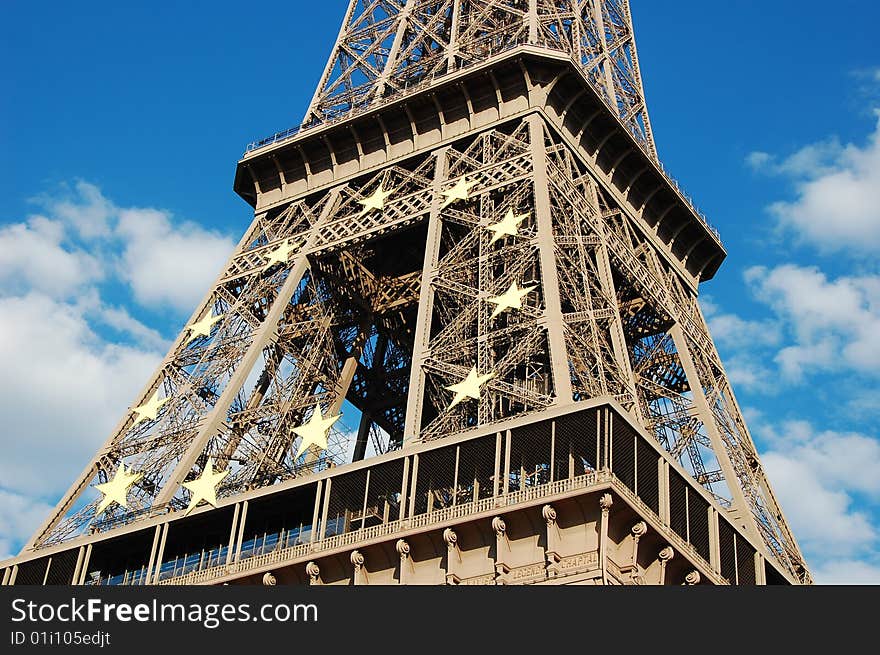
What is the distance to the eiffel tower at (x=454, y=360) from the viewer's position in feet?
110

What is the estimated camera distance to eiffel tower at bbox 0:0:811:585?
110 ft

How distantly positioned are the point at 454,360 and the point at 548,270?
3954mm

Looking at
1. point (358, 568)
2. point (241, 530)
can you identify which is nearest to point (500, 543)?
point (358, 568)

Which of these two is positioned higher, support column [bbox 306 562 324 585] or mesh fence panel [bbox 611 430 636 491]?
mesh fence panel [bbox 611 430 636 491]

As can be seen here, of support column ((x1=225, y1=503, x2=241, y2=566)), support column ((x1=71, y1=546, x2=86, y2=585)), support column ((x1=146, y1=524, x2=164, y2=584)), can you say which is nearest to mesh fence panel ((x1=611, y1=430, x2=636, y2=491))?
support column ((x1=225, y1=503, x2=241, y2=566))

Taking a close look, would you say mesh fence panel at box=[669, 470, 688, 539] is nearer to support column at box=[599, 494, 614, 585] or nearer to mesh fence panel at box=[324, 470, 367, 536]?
support column at box=[599, 494, 614, 585]

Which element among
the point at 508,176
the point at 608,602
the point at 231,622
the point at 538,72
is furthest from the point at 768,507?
the point at 231,622

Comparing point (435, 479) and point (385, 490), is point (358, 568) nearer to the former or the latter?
point (385, 490)

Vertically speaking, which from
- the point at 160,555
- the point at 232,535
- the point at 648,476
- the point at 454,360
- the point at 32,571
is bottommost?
the point at 32,571

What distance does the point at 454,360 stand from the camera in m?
40.1

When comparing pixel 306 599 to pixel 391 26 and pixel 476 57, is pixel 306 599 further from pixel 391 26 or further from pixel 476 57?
pixel 391 26

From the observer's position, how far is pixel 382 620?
26453 mm

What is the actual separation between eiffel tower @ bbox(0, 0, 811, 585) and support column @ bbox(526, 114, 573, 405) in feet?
0.27

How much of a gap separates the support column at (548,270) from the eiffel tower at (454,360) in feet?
0.27
